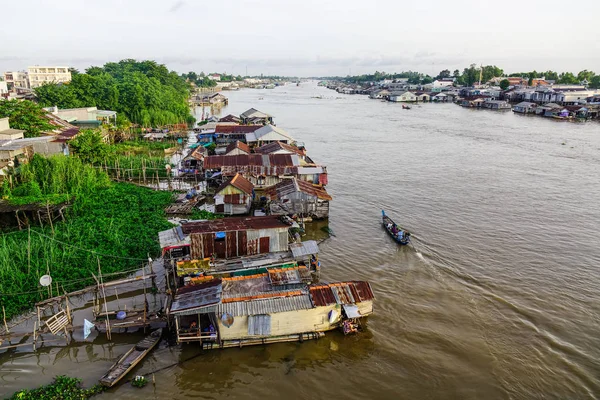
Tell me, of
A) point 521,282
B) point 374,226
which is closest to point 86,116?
point 374,226

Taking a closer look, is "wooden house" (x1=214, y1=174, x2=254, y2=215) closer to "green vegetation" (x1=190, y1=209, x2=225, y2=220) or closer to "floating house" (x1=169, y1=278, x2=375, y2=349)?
"green vegetation" (x1=190, y1=209, x2=225, y2=220)

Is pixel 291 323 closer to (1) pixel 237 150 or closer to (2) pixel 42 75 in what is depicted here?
(1) pixel 237 150

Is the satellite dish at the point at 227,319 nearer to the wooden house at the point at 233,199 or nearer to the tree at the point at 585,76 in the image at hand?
the wooden house at the point at 233,199

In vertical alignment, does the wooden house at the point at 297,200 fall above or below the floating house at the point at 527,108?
below

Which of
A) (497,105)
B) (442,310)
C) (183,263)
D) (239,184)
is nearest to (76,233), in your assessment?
(183,263)

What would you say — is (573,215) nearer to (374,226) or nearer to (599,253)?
(599,253)

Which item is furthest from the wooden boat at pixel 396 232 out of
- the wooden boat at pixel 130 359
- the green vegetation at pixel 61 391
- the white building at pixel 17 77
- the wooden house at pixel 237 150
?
the white building at pixel 17 77

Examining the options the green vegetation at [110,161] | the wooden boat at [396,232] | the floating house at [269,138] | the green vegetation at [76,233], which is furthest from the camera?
the floating house at [269,138]
